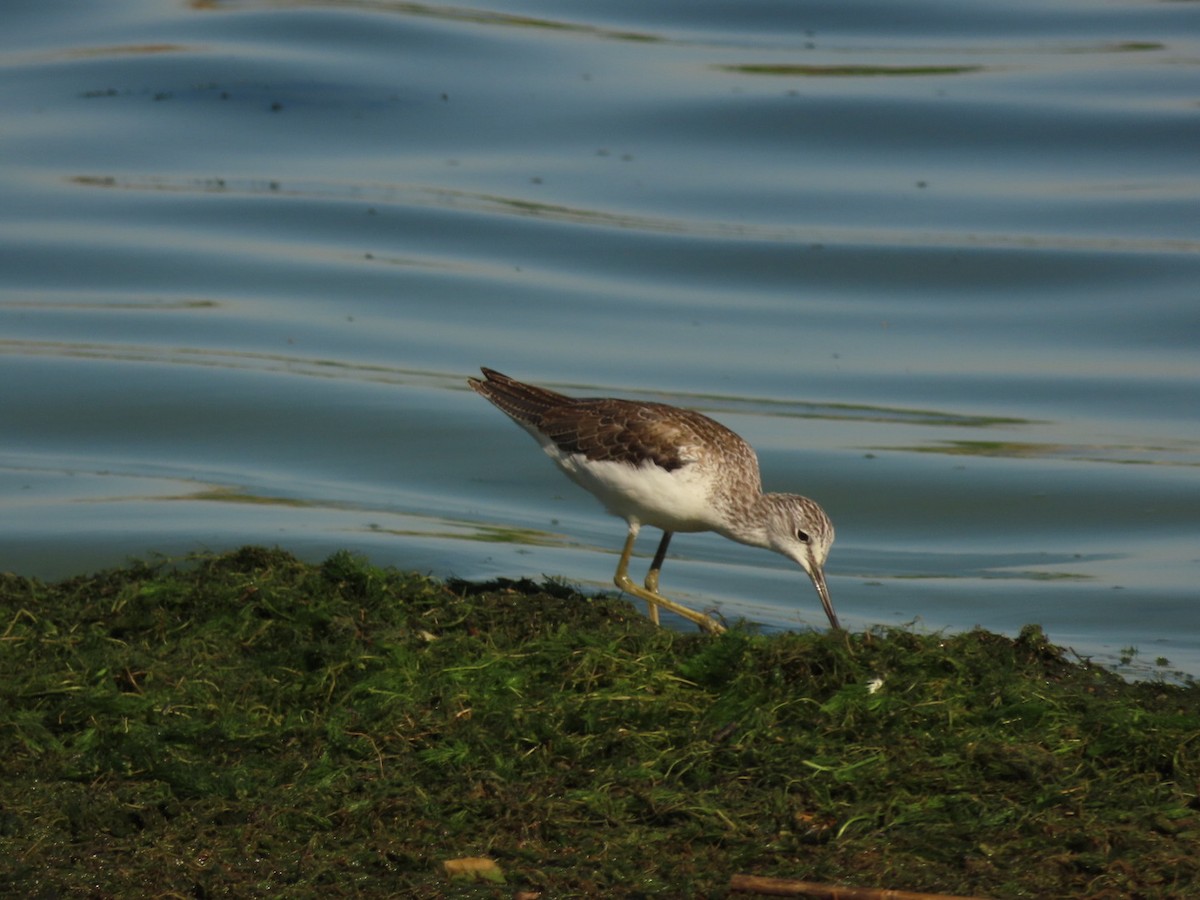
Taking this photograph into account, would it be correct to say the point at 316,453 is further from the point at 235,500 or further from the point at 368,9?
the point at 368,9

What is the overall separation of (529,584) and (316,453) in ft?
15.5

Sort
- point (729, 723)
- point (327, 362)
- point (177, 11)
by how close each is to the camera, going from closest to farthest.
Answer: point (729, 723)
point (327, 362)
point (177, 11)

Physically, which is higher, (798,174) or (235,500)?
(798,174)

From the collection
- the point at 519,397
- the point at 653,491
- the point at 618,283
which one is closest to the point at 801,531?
the point at 653,491

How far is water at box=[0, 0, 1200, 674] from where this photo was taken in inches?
455

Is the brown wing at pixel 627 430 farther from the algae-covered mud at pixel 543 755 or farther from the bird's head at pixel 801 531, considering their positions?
the algae-covered mud at pixel 543 755

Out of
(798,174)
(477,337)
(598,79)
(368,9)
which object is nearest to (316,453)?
(477,337)

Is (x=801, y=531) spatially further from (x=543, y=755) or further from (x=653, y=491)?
(x=543, y=755)

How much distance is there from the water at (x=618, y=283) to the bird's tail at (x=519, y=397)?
1.09m

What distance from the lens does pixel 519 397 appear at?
32.8ft

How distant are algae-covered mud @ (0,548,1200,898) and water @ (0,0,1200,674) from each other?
100 inches

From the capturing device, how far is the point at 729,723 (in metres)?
6.53

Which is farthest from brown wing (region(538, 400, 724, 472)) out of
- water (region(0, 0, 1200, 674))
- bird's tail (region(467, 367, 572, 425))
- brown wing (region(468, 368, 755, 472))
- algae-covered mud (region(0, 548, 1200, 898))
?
water (region(0, 0, 1200, 674))

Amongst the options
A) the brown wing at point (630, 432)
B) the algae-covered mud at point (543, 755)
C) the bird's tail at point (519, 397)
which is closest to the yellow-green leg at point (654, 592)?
the brown wing at point (630, 432)
